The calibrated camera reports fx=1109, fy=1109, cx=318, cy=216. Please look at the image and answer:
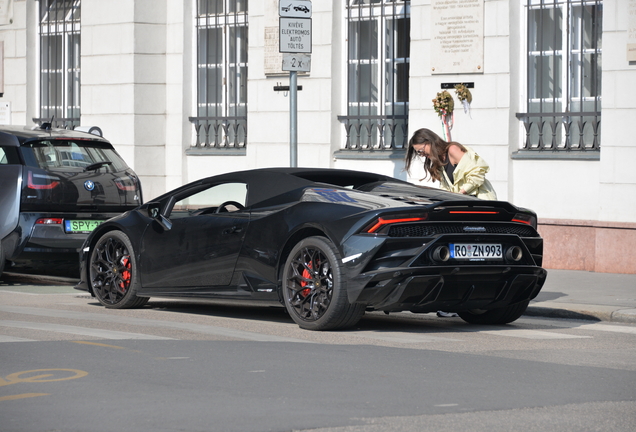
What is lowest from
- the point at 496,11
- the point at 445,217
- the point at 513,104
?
the point at 445,217

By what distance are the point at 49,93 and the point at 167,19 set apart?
337 centimetres

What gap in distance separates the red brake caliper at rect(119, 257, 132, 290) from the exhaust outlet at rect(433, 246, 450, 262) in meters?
3.15

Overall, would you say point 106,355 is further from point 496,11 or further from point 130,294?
point 496,11

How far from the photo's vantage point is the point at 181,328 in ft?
27.6

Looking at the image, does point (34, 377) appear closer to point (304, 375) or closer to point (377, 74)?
point (304, 375)

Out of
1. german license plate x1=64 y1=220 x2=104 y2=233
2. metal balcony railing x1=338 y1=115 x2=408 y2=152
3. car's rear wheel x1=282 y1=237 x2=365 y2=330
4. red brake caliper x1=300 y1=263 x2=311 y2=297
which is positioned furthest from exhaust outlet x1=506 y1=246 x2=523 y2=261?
metal balcony railing x1=338 y1=115 x2=408 y2=152

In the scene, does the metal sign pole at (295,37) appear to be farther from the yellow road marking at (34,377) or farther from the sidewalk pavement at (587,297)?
the yellow road marking at (34,377)

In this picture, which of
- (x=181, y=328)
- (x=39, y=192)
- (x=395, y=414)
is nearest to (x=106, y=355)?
(x=181, y=328)

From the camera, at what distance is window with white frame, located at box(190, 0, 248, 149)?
59.7ft

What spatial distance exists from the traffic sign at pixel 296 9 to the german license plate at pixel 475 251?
4949 mm

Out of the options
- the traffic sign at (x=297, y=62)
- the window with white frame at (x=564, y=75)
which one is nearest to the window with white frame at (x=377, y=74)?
the window with white frame at (x=564, y=75)

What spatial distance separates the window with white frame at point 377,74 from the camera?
640 inches

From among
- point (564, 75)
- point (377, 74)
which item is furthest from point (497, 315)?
point (377, 74)

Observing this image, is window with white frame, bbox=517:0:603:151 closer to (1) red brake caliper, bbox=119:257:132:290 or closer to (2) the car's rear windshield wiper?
(2) the car's rear windshield wiper
